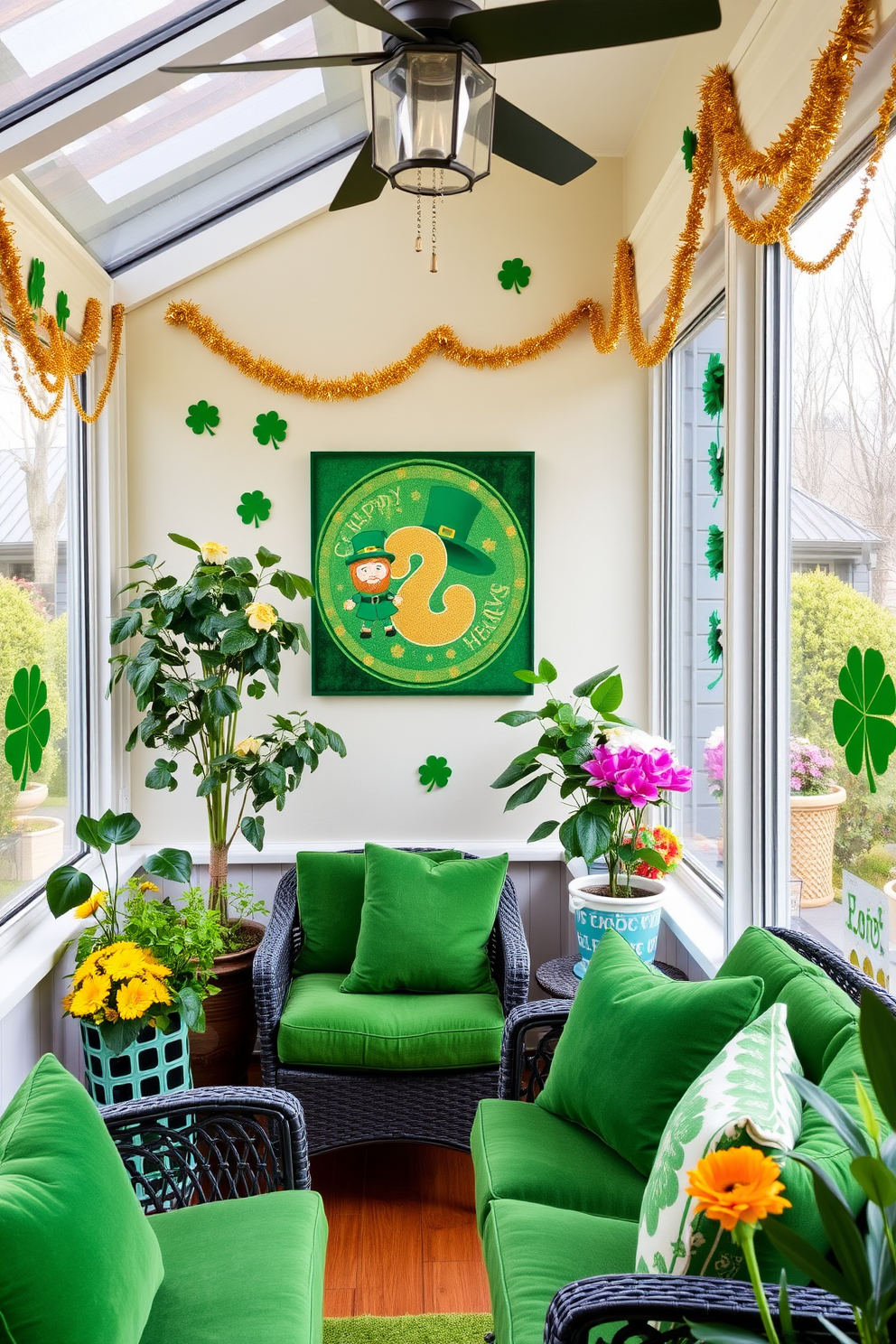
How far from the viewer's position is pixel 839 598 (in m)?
1.93

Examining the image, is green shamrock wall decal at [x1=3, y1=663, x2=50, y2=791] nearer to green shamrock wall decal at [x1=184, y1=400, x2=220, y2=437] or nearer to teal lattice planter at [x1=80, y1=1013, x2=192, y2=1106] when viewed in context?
teal lattice planter at [x1=80, y1=1013, x2=192, y2=1106]

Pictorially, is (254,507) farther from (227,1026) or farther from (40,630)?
(227,1026)

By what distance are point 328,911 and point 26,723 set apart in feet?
3.24

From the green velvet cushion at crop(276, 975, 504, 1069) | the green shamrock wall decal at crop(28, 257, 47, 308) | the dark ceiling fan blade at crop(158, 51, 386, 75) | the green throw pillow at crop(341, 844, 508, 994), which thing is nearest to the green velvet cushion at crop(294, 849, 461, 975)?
the green throw pillow at crop(341, 844, 508, 994)

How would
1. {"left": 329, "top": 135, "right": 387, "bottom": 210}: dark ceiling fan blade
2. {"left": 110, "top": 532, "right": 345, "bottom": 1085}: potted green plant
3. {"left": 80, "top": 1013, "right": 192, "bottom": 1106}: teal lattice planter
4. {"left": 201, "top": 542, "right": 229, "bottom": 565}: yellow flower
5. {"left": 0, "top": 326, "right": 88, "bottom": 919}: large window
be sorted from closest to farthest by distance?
{"left": 329, "top": 135, "right": 387, "bottom": 210}: dark ceiling fan blade, {"left": 80, "top": 1013, "right": 192, "bottom": 1106}: teal lattice planter, {"left": 0, "top": 326, "right": 88, "bottom": 919}: large window, {"left": 110, "top": 532, "right": 345, "bottom": 1085}: potted green plant, {"left": 201, "top": 542, "right": 229, "bottom": 565}: yellow flower

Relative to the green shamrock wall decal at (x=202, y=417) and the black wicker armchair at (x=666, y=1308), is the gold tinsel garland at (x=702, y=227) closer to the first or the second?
the green shamrock wall decal at (x=202, y=417)

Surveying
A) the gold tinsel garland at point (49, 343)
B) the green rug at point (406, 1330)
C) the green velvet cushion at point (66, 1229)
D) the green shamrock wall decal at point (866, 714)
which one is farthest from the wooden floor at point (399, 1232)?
the gold tinsel garland at point (49, 343)

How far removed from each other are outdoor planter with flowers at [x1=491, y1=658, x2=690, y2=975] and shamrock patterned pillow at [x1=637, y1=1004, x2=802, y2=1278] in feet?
3.34

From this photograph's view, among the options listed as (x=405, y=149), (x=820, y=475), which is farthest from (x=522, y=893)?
(x=405, y=149)

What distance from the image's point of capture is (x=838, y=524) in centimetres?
193

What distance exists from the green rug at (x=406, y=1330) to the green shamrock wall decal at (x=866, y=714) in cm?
139

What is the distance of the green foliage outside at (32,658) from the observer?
2.54 m

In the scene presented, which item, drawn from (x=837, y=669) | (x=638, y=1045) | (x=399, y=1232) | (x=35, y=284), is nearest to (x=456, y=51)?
(x=837, y=669)

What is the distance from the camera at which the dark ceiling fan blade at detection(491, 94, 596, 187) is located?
188cm
